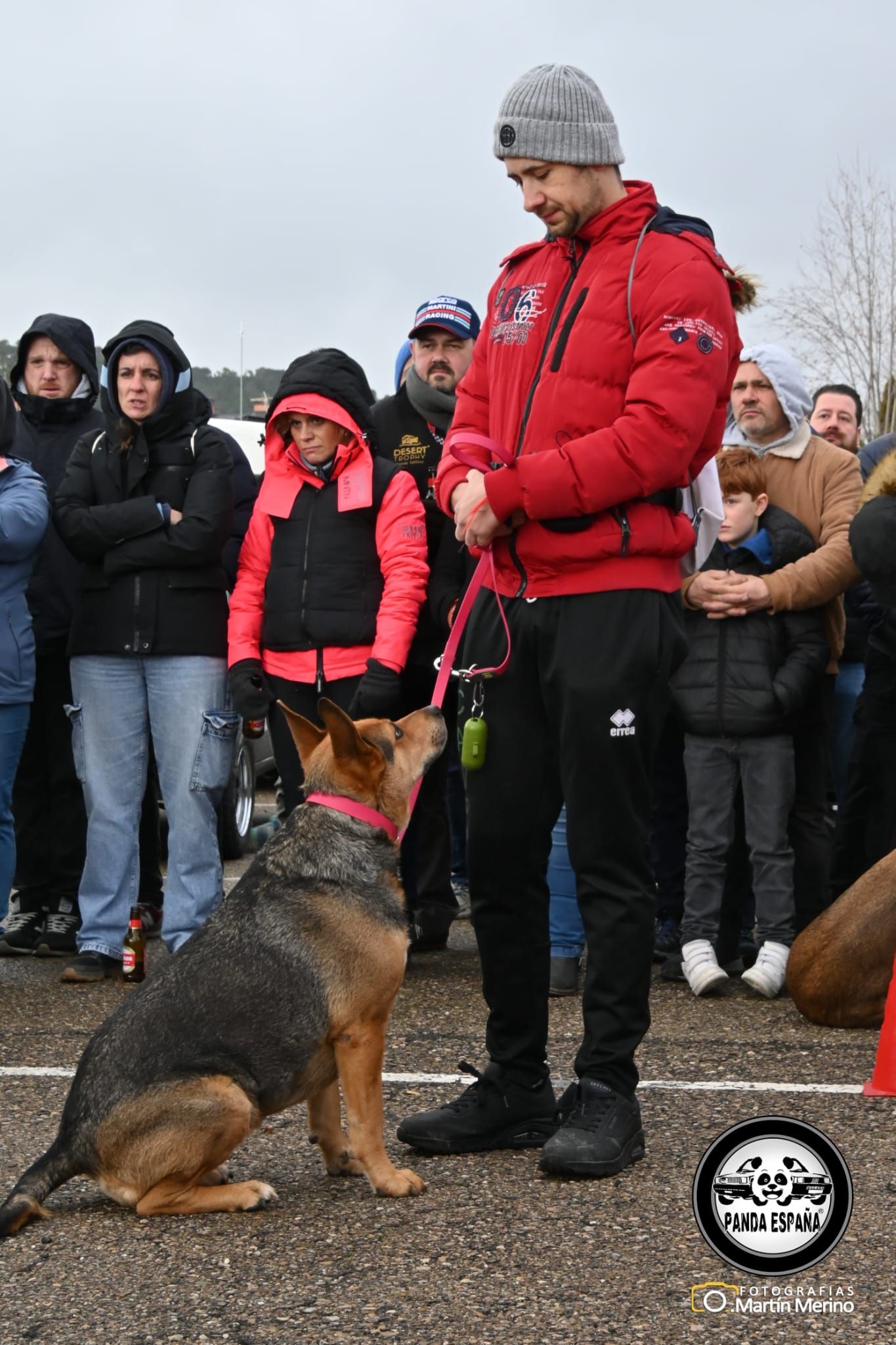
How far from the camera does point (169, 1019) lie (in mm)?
4016

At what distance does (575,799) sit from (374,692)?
2.41m

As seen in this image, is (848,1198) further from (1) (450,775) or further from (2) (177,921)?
(1) (450,775)

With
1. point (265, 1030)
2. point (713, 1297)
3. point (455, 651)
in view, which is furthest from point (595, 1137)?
point (455, 651)

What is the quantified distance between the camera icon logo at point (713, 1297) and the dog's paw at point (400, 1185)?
35.8 inches

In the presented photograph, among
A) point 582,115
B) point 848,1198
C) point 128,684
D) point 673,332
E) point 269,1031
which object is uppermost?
point 582,115

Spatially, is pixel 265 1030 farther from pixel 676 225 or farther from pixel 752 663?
pixel 752 663

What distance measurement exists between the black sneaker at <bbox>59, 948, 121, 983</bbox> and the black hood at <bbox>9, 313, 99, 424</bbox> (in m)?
2.65

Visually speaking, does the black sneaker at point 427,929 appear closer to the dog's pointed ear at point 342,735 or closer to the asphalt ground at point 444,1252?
the asphalt ground at point 444,1252

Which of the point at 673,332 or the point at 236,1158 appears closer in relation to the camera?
the point at 673,332

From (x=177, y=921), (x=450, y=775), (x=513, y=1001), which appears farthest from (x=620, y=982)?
(x=450, y=775)

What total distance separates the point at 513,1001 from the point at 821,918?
187 cm

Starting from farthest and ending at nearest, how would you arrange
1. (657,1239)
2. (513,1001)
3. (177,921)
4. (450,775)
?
(450,775), (177,921), (513,1001), (657,1239)

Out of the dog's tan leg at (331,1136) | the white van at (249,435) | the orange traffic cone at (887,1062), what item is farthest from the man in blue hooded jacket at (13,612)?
the white van at (249,435)

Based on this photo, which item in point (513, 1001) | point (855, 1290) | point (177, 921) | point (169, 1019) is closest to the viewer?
point (855, 1290)
